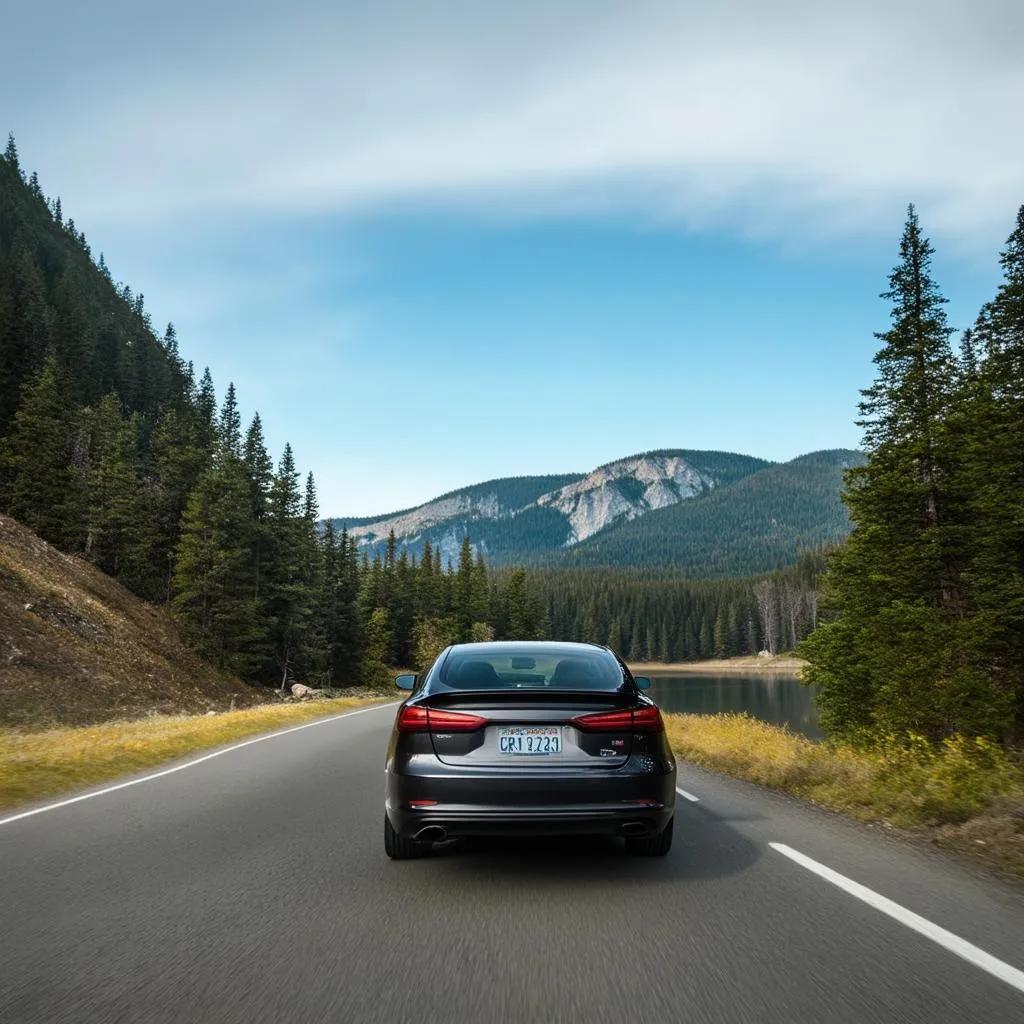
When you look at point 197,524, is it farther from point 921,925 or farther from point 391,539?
point 391,539

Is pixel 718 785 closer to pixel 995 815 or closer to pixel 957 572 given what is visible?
pixel 995 815

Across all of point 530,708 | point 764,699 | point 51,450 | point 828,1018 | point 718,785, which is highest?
point 51,450

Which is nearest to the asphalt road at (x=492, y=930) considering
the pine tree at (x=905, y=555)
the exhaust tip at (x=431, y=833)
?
the exhaust tip at (x=431, y=833)

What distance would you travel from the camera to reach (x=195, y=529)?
162 ft

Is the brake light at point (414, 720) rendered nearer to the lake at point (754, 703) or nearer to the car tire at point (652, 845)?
the car tire at point (652, 845)

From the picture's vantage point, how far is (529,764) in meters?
5.71

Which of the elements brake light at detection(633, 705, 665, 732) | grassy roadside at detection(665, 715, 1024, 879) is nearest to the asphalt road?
grassy roadside at detection(665, 715, 1024, 879)

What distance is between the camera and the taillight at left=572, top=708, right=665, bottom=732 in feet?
19.1

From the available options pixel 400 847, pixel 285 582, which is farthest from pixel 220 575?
pixel 400 847

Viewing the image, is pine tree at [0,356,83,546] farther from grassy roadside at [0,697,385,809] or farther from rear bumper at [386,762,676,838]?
rear bumper at [386,762,676,838]

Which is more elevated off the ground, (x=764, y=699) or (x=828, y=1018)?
(x=828, y=1018)

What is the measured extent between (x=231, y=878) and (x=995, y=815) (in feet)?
20.7

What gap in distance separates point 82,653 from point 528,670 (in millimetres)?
31007

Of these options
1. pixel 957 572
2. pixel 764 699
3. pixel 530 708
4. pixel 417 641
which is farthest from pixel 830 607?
pixel 417 641
